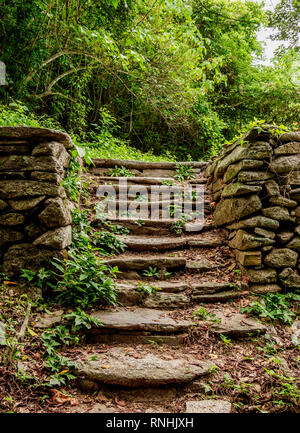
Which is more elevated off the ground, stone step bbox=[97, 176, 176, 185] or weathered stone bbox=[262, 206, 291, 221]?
stone step bbox=[97, 176, 176, 185]

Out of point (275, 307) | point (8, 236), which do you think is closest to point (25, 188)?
point (8, 236)

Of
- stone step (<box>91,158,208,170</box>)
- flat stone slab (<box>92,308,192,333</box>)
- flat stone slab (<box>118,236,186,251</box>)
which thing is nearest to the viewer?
flat stone slab (<box>92,308,192,333</box>)

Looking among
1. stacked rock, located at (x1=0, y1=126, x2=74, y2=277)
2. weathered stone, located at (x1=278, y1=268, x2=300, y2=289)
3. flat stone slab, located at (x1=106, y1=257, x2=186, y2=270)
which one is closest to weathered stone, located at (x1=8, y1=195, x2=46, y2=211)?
stacked rock, located at (x1=0, y1=126, x2=74, y2=277)

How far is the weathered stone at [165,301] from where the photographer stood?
2836mm

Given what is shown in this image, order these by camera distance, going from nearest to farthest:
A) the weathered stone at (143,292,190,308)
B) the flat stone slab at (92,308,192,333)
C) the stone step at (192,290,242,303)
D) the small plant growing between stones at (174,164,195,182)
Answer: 1. the flat stone slab at (92,308,192,333)
2. the weathered stone at (143,292,190,308)
3. the stone step at (192,290,242,303)
4. the small plant growing between stones at (174,164,195,182)

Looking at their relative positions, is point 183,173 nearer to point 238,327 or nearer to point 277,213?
point 277,213

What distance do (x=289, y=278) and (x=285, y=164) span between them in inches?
54.0

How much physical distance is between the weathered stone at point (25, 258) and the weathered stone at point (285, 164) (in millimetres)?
2730

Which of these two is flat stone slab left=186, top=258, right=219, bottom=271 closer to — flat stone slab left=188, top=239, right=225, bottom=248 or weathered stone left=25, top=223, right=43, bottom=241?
flat stone slab left=188, top=239, right=225, bottom=248

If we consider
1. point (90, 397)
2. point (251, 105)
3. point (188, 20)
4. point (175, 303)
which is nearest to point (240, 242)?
point (175, 303)

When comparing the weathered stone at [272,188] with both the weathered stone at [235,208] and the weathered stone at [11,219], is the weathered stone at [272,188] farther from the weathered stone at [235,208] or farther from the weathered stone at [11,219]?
the weathered stone at [11,219]

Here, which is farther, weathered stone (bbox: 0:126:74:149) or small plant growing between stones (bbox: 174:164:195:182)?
small plant growing between stones (bbox: 174:164:195:182)

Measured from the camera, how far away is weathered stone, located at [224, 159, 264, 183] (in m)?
3.29

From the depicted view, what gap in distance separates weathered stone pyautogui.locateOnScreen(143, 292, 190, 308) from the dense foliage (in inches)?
146
